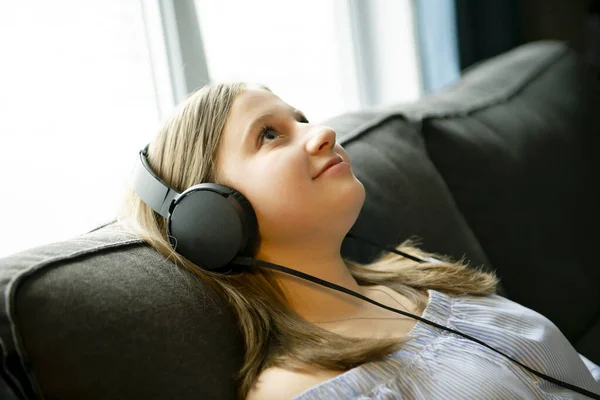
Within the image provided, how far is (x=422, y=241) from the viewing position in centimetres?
138

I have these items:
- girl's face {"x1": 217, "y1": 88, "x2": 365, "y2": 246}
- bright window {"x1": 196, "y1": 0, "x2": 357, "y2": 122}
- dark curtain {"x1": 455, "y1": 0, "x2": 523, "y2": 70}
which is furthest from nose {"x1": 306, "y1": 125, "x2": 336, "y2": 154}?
dark curtain {"x1": 455, "y1": 0, "x2": 523, "y2": 70}

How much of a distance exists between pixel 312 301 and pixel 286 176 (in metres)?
0.20

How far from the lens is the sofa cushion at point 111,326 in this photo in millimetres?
772

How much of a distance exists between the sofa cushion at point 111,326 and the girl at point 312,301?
0.04m

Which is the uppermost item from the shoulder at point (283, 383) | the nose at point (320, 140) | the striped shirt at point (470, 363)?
the nose at point (320, 140)

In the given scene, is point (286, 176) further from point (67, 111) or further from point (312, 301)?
point (67, 111)

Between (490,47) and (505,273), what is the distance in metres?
1.54

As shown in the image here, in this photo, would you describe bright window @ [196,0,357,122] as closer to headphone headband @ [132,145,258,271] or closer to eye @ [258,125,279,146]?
eye @ [258,125,279,146]

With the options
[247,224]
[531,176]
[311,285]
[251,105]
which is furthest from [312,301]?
[531,176]

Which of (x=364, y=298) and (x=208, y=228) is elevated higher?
(x=208, y=228)

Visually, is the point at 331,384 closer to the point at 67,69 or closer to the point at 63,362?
the point at 63,362

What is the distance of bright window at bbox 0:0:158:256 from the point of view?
4.25 feet

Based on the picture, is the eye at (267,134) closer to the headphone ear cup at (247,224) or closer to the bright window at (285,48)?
the headphone ear cup at (247,224)

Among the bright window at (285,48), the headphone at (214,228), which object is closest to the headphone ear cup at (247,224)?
the headphone at (214,228)
